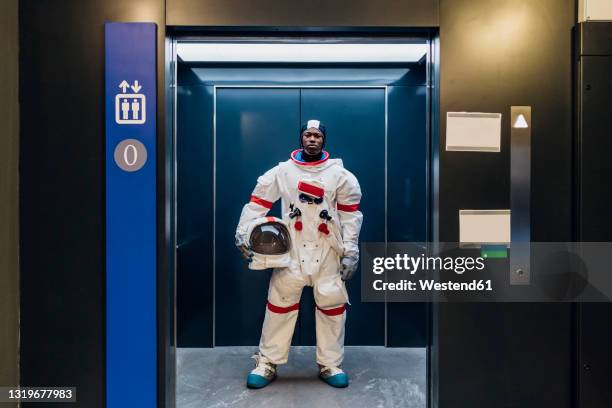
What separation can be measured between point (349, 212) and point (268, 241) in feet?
1.84

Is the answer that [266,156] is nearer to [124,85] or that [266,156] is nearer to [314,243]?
[314,243]

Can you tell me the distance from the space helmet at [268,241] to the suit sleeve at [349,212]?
0.39 m

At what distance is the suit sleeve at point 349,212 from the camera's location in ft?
9.04

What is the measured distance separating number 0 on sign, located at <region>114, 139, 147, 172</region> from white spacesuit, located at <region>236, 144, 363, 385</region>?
0.92m

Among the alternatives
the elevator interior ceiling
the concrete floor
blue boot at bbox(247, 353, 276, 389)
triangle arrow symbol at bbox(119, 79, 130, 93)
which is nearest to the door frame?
triangle arrow symbol at bbox(119, 79, 130, 93)

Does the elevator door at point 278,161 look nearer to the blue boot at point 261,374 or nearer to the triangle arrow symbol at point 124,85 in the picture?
the blue boot at point 261,374

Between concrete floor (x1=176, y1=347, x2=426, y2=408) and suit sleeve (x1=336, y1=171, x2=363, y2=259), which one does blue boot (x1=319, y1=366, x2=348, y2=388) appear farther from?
suit sleeve (x1=336, y1=171, x2=363, y2=259)

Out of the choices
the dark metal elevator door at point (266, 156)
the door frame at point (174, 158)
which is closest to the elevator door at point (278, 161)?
the dark metal elevator door at point (266, 156)

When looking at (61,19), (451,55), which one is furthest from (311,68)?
(61,19)

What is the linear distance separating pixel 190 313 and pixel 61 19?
201 centimetres
